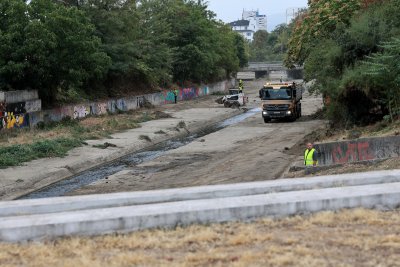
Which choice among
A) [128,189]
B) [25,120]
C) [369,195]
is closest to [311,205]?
[369,195]

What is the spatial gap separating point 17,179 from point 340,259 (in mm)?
18943

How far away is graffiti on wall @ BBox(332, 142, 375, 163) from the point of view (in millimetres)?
21922

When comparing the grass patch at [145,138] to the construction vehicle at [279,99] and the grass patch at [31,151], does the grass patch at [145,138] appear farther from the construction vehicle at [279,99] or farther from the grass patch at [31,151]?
the construction vehicle at [279,99]

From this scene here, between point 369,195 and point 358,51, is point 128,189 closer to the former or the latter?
point 369,195

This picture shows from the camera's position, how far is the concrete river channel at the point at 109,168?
23594 millimetres

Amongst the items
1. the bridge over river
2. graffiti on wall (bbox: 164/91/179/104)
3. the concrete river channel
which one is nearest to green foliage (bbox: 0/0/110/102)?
the concrete river channel

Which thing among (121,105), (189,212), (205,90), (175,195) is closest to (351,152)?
(175,195)

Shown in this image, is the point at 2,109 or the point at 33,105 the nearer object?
the point at 2,109

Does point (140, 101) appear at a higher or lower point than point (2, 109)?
lower

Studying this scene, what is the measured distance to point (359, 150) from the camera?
72.9ft

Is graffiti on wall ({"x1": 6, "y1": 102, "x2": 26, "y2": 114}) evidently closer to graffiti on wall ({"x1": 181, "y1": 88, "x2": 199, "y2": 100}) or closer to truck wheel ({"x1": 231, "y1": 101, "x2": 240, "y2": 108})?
truck wheel ({"x1": 231, "y1": 101, "x2": 240, "y2": 108})

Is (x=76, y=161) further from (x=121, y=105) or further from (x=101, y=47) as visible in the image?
(x=121, y=105)

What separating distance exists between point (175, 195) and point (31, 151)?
20.0 m

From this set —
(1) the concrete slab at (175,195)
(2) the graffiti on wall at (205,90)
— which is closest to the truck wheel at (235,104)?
(2) the graffiti on wall at (205,90)
